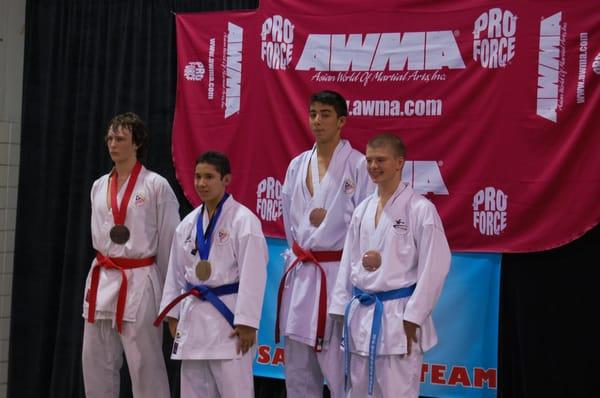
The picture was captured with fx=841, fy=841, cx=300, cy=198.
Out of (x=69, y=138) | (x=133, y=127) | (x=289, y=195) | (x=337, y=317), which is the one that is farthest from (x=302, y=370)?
(x=69, y=138)

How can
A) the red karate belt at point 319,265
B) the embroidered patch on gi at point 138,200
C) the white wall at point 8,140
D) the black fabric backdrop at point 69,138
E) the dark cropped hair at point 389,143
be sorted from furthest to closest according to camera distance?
1. the white wall at point 8,140
2. the black fabric backdrop at point 69,138
3. the embroidered patch on gi at point 138,200
4. the red karate belt at point 319,265
5. the dark cropped hair at point 389,143

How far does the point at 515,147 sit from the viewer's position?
454cm

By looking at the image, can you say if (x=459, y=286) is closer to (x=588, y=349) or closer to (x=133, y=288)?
(x=588, y=349)

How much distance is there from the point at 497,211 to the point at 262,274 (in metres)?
1.48

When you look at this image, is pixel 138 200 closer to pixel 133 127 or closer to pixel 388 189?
pixel 133 127

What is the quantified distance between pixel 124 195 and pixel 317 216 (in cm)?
102

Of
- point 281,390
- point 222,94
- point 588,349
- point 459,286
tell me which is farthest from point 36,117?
point 588,349

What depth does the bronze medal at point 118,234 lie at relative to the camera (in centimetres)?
429

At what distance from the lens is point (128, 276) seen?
14.1 feet

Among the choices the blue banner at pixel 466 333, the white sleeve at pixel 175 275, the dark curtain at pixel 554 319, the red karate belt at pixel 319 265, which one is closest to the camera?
the white sleeve at pixel 175 275

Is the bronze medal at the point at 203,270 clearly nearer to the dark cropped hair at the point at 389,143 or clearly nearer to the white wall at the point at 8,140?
the dark cropped hair at the point at 389,143

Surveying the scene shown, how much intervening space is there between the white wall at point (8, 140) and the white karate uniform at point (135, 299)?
5.84 feet

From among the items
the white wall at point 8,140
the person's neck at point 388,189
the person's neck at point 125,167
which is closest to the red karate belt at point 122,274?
the person's neck at point 125,167

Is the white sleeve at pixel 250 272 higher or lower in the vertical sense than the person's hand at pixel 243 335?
higher
